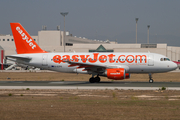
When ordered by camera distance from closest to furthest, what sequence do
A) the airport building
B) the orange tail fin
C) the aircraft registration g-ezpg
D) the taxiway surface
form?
the taxiway surface
the aircraft registration g-ezpg
the orange tail fin
the airport building

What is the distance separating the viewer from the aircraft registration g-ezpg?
35119mm

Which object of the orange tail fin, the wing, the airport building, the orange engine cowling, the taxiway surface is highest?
the airport building

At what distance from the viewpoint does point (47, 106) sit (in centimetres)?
1597

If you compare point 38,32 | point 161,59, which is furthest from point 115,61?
point 38,32

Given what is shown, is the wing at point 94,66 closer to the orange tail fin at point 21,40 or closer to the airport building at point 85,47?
the orange tail fin at point 21,40

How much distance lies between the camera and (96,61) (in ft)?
121

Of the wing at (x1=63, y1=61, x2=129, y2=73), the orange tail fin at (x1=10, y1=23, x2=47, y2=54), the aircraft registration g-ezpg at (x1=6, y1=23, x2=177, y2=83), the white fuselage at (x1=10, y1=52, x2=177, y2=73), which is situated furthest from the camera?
the orange tail fin at (x1=10, y1=23, x2=47, y2=54)

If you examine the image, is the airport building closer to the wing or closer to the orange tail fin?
the wing

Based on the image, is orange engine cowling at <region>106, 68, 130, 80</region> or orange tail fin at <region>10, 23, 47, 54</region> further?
orange tail fin at <region>10, 23, 47, 54</region>

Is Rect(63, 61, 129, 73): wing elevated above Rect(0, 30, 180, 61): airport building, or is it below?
below

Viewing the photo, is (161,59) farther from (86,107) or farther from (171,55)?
(171,55)

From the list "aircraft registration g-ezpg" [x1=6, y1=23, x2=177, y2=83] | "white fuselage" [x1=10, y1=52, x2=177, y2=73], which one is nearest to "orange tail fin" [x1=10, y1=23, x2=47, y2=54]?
"aircraft registration g-ezpg" [x1=6, y1=23, x2=177, y2=83]

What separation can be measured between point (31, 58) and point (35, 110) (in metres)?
24.7

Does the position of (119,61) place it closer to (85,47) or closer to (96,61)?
(96,61)
